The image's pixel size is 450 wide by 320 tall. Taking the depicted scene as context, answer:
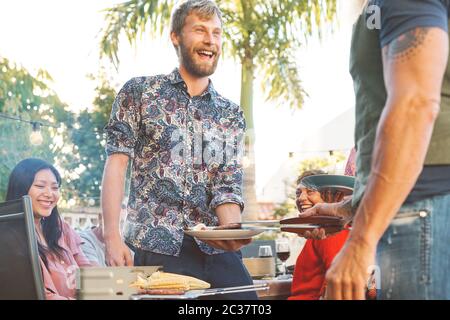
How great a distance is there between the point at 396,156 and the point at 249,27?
5714 millimetres

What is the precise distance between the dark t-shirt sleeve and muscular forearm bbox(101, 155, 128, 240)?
1.34 metres

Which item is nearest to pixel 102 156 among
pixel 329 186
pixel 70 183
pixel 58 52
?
pixel 70 183

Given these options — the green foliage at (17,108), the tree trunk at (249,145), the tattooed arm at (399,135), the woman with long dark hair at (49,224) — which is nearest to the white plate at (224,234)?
the tattooed arm at (399,135)

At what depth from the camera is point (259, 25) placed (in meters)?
6.63

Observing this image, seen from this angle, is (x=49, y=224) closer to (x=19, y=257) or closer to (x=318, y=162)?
(x=19, y=257)

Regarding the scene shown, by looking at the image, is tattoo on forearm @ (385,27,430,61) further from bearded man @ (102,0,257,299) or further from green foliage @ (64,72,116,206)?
green foliage @ (64,72,116,206)

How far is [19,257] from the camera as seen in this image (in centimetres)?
206

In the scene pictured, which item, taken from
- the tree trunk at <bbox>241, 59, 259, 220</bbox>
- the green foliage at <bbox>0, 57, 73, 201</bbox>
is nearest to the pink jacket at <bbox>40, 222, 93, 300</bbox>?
the tree trunk at <bbox>241, 59, 259, 220</bbox>

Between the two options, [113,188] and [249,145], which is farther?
[249,145]

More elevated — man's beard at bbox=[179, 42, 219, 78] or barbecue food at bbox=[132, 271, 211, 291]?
man's beard at bbox=[179, 42, 219, 78]

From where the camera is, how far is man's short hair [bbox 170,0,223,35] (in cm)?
239

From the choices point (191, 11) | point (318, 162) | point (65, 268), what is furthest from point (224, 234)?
point (318, 162)

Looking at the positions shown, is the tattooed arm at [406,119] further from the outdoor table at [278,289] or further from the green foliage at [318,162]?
the green foliage at [318,162]

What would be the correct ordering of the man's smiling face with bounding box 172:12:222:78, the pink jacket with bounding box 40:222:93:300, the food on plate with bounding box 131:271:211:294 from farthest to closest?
1. the pink jacket with bounding box 40:222:93:300
2. the man's smiling face with bounding box 172:12:222:78
3. the food on plate with bounding box 131:271:211:294
